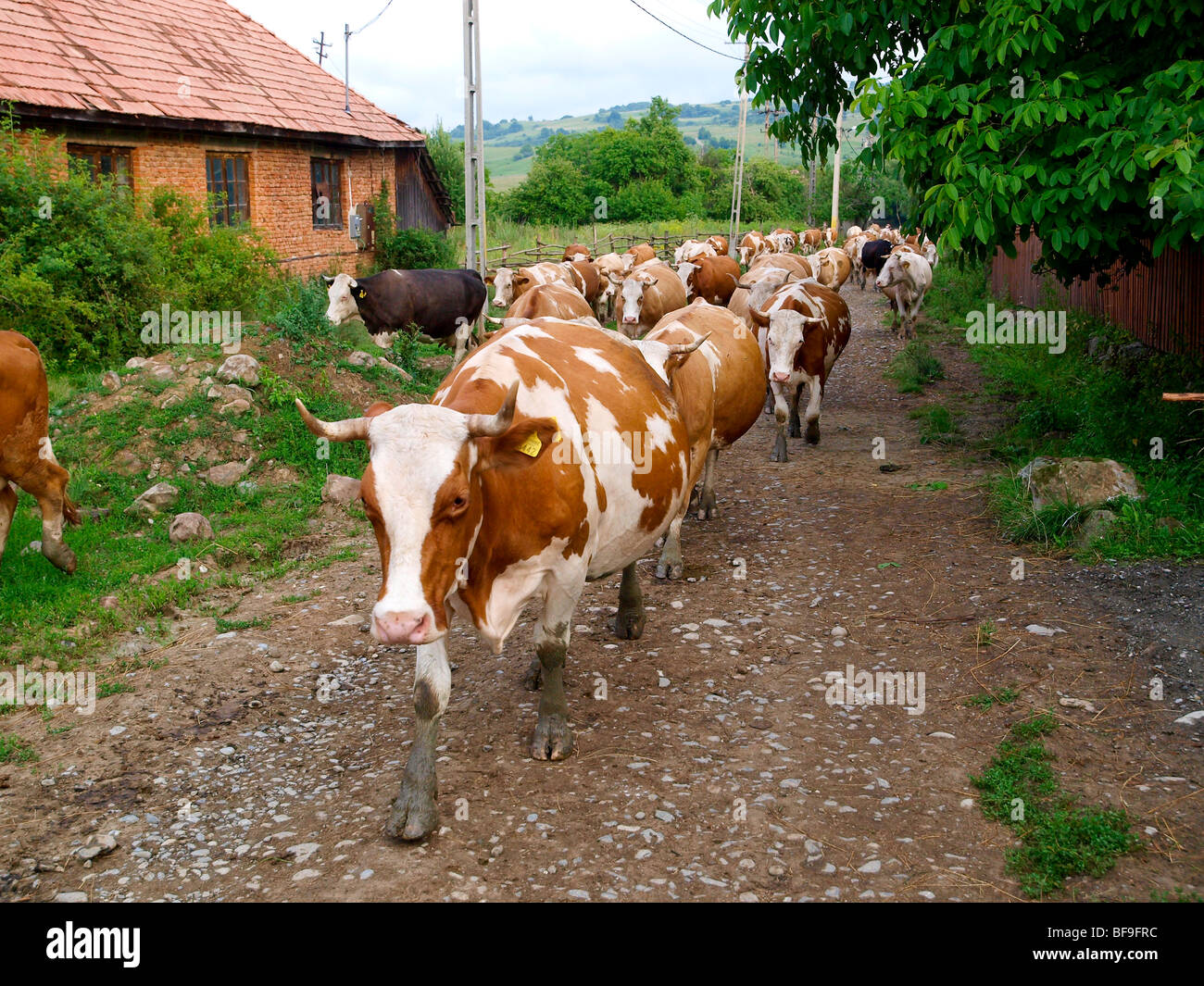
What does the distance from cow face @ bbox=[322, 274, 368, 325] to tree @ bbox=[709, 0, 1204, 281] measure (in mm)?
8405

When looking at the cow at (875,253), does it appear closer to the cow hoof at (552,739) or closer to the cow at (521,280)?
the cow at (521,280)

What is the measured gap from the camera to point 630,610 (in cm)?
657

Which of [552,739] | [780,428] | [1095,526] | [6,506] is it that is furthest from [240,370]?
[1095,526]

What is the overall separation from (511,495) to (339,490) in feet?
17.4

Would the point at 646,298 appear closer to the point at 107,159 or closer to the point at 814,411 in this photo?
the point at 814,411

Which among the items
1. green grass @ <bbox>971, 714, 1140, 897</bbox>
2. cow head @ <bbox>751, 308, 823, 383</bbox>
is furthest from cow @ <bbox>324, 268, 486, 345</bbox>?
green grass @ <bbox>971, 714, 1140, 897</bbox>

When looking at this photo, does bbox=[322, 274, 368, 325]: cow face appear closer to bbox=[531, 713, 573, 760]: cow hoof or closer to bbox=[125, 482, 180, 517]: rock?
bbox=[125, 482, 180, 517]: rock

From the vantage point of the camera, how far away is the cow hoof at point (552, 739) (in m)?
5.04

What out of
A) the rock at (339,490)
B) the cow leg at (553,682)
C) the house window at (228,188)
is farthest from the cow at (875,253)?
the cow leg at (553,682)

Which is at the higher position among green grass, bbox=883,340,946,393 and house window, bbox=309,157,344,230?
house window, bbox=309,157,344,230

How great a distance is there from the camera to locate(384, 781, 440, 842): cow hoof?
169 inches

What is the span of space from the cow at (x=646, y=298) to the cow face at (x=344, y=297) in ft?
15.1

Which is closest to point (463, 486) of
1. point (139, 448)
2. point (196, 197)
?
point (139, 448)

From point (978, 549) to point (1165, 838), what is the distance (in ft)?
12.4
